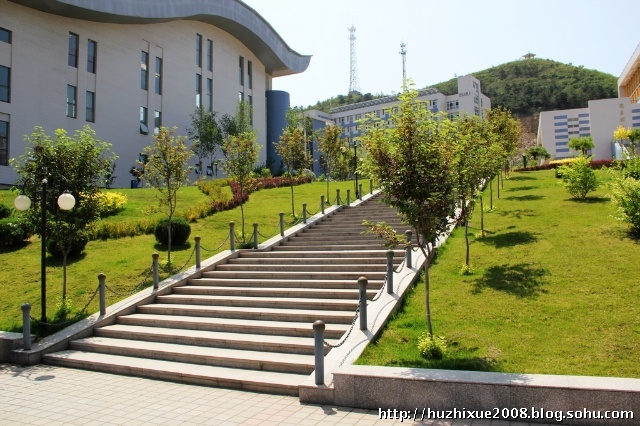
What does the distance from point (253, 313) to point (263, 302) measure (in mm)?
602

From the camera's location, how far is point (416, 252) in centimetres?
1249

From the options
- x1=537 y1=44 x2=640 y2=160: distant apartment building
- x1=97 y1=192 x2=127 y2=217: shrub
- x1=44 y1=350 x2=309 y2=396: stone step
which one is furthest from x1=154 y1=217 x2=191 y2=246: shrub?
x1=537 y1=44 x2=640 y2=160: distant apartment building

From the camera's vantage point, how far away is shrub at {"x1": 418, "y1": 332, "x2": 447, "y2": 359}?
7383 millimetres

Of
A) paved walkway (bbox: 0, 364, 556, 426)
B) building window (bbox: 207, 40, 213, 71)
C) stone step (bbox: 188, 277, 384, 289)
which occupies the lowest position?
paved walkway (bbox: 0, 364, 556, 426)

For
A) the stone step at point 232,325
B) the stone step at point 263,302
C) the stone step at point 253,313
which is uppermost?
the stone step at point 263,302

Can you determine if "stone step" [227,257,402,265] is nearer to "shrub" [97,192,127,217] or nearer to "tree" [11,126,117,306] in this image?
"tree" [11,126,117,306]

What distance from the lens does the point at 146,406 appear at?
7.01 m

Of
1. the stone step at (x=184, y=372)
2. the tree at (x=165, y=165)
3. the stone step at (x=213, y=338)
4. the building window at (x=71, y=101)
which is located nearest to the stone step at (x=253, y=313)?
the stone step at (x=213, y=338)

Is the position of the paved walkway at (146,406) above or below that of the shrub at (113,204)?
below

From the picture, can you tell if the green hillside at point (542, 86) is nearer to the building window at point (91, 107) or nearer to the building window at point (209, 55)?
the building window at point (209, 55)

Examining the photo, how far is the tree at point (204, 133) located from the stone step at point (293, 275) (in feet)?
98.7

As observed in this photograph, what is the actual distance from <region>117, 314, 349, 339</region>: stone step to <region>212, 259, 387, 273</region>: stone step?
112 inches

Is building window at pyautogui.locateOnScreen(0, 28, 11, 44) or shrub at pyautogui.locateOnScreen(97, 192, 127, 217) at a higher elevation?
building window at pyautogui.locateOnScreen(0, 28, 11, 44)

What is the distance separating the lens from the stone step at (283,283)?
11062 mm
